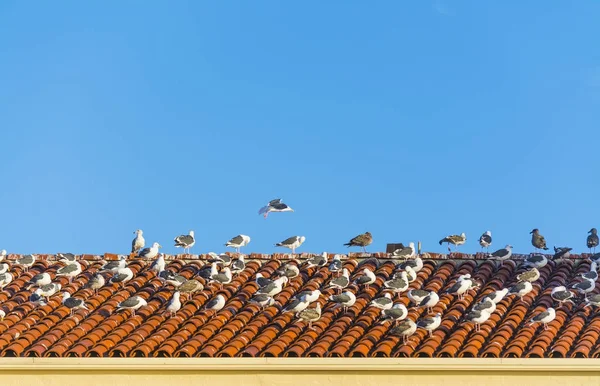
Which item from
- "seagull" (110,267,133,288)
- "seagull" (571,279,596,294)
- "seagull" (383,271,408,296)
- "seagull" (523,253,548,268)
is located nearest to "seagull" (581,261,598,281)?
"seagull" (571,279,596,294)

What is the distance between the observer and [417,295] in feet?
87.9

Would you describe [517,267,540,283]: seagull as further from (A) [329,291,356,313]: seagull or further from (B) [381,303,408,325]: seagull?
(A) [329,291,356,313]: seagull

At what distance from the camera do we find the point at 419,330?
25188 millimetres

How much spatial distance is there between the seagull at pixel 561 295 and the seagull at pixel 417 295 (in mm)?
2352

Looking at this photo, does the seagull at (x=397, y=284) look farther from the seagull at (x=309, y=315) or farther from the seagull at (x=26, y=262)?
the seagull at (x=26, y=262)

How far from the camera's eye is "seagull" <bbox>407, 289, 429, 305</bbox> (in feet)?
87.6

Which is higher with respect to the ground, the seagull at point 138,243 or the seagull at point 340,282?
the seagull at point 138,243

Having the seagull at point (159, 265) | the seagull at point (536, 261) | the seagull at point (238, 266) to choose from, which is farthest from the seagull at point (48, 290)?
the seagull at point (536, 261)

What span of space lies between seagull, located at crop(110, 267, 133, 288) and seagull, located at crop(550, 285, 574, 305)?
8.22 meters

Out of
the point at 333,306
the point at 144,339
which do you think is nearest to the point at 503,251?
the point at 333,306

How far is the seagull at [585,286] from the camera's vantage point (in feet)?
88.0

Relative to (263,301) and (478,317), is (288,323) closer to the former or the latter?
(263,301)
